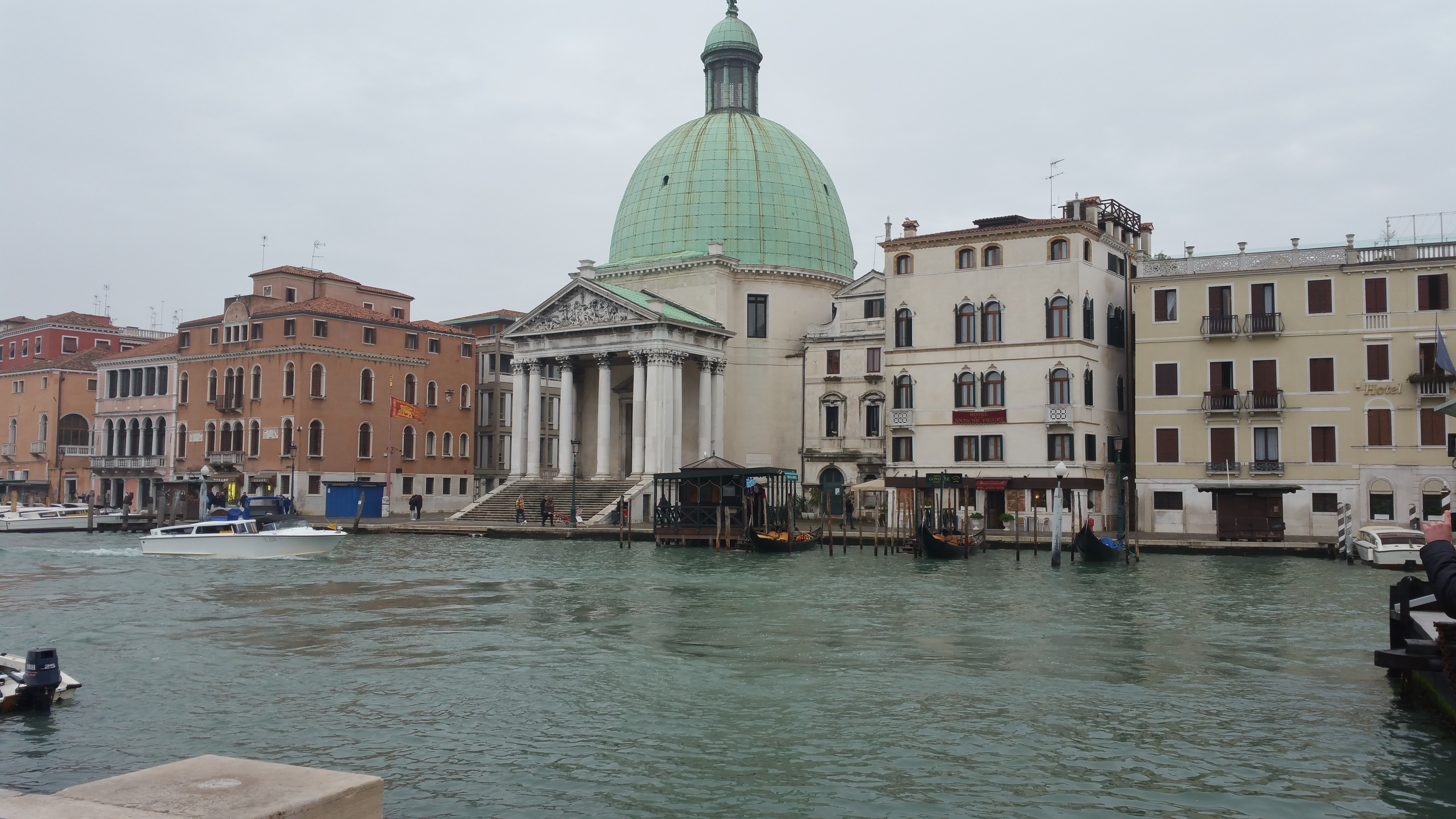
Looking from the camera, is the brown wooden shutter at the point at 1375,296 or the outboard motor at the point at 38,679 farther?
the brown wooden shutter at the point at 1375,296

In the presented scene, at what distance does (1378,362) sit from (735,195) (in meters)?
29.7

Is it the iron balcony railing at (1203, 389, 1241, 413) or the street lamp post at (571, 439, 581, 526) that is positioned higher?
the iron balcony railing at (1203, 389, 1241, 413)

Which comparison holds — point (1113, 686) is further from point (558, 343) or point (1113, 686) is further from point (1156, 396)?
point (558, 343)

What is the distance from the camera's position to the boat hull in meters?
34.8

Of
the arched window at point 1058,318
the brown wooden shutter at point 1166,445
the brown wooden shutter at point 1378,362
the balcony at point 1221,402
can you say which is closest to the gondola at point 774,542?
the arched window at point 1058,318

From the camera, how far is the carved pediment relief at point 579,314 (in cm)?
5331

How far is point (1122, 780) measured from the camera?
10477 mm

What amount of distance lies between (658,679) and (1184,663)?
7.15 m

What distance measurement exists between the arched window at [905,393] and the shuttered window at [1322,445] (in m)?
13.4

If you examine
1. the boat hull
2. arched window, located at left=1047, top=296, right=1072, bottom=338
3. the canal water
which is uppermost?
arched window, located at left=1047, top=296, right=1072, bottom=338

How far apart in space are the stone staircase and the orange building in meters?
6.15

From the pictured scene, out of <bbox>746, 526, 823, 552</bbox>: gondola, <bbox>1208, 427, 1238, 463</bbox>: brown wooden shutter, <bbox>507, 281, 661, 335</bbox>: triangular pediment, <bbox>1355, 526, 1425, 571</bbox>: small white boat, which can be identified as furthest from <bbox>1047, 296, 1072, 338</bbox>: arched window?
<bbox>507, 281, 661, 335</bbox>: triangular pediment

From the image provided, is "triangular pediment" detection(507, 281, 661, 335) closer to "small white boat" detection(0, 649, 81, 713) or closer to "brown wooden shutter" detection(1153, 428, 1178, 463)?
"brown wooden shutter" detection(1153, 428, 1178, 463)

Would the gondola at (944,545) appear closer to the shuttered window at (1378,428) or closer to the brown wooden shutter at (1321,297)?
the shuttered window at (1378,428)
